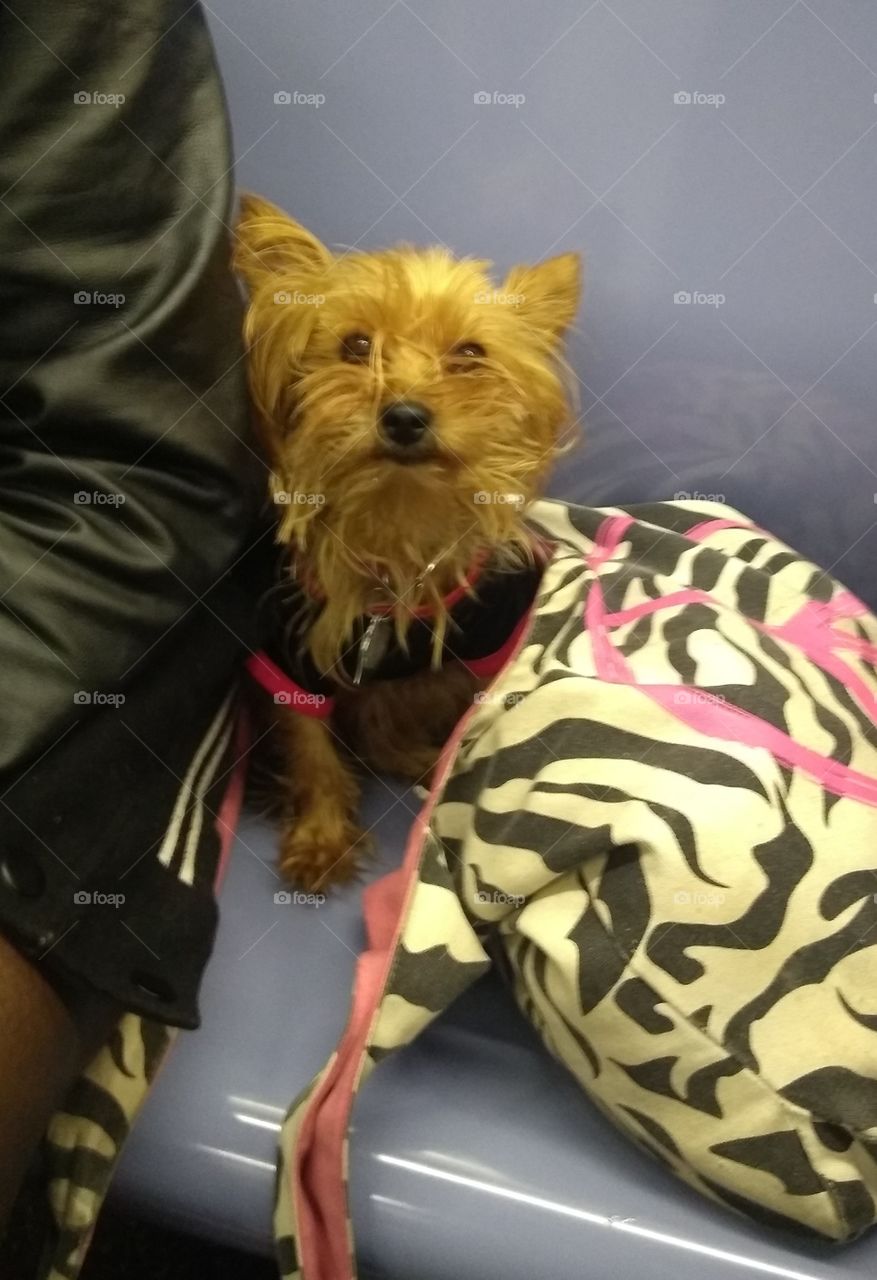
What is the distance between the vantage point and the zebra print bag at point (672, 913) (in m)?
0.78

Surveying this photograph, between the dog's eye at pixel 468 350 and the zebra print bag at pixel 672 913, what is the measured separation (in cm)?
32

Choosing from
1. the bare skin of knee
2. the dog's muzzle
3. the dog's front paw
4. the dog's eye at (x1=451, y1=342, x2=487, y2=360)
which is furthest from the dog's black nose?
the bare skin of knee

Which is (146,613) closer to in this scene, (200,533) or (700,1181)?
(200,533)

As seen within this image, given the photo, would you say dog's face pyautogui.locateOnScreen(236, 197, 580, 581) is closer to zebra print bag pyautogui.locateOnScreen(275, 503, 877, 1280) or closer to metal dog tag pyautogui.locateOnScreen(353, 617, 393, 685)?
metal dog tag pyautogui.locateOnScreen(353, 617, 393, 685)

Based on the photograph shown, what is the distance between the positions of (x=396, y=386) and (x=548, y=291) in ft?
0.78

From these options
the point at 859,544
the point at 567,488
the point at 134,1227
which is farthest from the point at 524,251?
the point at 134,1227

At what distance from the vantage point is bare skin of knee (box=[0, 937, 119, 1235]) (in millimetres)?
724

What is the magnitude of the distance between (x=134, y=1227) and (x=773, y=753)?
101cm

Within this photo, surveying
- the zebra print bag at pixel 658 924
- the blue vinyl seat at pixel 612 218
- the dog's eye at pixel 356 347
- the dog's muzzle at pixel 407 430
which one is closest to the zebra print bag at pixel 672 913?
the zebra print bag at pixel 658 924

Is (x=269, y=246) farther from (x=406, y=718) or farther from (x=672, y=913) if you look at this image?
(x=672, y=913)

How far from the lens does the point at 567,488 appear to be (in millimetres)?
1312

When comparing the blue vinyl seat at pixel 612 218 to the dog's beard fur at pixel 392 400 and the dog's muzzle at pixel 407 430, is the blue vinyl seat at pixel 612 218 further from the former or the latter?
the dog's muzzle at pixel 407 430

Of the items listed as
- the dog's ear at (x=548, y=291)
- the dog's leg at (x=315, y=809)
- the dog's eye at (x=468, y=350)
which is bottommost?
the dog's leg at (x=315, y=809)

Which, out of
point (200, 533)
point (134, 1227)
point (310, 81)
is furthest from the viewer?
point (134, 1227)
